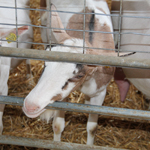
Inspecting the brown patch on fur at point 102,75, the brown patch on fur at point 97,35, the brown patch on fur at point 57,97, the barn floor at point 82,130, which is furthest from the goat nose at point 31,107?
the barn floor at point 82,130

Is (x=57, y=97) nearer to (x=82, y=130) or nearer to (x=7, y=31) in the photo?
(x=7, y=31)

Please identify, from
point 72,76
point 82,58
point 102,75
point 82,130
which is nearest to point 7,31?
point 72,76

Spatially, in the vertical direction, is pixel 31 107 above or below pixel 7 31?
below

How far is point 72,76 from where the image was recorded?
1.71 meters

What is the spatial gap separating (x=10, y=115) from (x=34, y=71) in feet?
3.60

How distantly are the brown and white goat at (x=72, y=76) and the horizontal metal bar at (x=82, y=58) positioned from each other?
346mm

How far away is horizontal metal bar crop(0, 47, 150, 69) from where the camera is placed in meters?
1.25

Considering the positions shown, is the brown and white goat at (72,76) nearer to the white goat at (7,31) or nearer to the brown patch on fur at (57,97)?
the brown patch on fur at (57,97)

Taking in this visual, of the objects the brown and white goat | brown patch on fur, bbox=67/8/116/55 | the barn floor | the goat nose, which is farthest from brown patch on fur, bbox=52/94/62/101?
the barn floor

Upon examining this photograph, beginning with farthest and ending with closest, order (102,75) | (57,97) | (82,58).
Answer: (102,75) < (57,97) < (82,58)

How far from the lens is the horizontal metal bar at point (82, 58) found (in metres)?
1.25

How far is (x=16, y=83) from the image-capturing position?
358cm

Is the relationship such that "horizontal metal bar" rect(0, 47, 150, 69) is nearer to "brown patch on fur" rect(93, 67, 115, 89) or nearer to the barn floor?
"brown patch on fur" rect(93, 67, 115, 89)

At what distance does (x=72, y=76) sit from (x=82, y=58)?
1.48 feet
